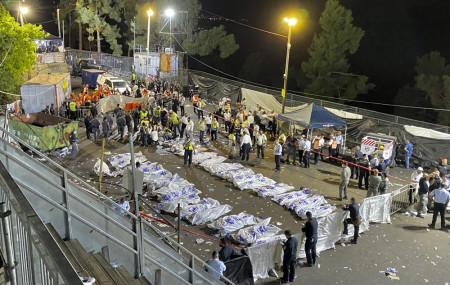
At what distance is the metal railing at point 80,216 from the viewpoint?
5.14 m

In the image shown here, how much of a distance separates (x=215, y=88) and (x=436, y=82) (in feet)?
57.6

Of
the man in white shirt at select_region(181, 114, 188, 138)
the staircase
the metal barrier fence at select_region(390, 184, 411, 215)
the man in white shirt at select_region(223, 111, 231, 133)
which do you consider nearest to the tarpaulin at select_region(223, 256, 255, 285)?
the staircase

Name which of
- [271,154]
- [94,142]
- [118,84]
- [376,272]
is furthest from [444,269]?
[118,84]

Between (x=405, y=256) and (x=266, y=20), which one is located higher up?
(x=266, y=20)

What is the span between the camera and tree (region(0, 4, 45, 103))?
2777 centimetres

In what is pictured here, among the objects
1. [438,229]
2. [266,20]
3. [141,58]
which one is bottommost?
[438,229]

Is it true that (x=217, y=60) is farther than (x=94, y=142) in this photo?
Yes

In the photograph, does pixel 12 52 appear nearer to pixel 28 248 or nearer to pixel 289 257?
pixel 289 257

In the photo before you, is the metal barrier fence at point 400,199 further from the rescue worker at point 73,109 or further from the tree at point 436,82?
the tree at point 436,82

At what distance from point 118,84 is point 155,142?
1390cm

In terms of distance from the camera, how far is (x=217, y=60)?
55688mm

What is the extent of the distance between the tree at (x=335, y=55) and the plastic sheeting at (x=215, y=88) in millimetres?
10697

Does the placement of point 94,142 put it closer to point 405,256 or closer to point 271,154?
point 271,154

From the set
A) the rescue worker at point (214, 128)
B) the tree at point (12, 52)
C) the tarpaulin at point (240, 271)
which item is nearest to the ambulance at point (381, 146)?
the rescue worker at point (214, 128)
